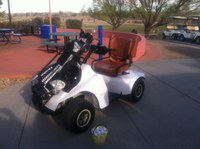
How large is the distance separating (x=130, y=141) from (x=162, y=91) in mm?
2173

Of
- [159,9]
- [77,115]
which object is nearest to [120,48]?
[77,115]

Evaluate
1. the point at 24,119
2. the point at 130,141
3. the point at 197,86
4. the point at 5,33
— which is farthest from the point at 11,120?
the point at 5,33

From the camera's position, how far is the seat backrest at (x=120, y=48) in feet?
14.4

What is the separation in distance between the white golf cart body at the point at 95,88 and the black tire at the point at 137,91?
0.33ft

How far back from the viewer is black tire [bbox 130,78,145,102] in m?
4.11

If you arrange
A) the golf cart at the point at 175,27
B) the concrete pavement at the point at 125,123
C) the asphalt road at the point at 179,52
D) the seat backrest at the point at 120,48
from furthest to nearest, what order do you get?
the golf cart at the point at 175,27 < the asphalt road at the point at 179,52 < the seat backrest at the point at 120,48 < the concrete pavement at the point at 125,123

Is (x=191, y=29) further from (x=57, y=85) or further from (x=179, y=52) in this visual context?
(x=57, y=85)

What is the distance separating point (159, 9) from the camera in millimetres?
21969

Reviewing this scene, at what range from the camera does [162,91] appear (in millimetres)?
4895

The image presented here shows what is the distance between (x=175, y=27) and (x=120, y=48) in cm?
1632

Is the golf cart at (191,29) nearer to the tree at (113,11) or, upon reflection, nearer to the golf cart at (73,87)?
the tree at (113,11)

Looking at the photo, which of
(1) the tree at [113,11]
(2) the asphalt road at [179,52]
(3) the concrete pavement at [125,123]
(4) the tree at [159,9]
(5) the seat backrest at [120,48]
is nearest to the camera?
(3) the concrete pavement at [125,123]

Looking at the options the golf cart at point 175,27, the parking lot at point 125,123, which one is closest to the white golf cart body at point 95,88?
the parking lot at point 125,123

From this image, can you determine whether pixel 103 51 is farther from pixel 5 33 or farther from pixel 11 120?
pixel 5 33
